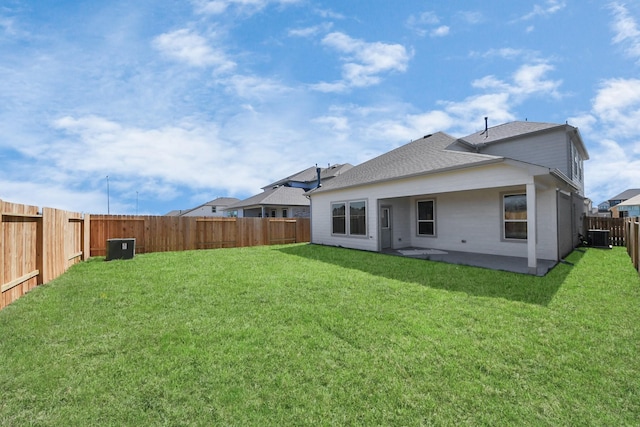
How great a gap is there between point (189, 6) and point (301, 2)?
117 inches

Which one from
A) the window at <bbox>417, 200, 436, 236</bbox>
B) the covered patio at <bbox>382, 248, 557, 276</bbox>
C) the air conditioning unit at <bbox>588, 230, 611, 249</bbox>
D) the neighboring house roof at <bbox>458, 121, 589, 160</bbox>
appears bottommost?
the covered patio at <bbox>382, 248, 557, 276</bbox>

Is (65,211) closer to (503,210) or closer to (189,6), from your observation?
(189,6)

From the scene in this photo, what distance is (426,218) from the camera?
11.8 metres

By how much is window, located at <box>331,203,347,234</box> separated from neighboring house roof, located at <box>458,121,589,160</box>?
6163 millimetres

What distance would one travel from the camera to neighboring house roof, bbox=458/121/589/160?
12.3 metres

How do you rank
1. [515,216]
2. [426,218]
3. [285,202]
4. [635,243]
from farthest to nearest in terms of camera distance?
[285,202], [426,218], [515,216], [635,243]

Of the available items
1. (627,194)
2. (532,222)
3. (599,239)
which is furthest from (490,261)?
(627,194)

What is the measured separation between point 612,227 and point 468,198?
847 cm

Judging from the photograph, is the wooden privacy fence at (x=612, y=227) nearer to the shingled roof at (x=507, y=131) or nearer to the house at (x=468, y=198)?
the house at (x=468, y=198)

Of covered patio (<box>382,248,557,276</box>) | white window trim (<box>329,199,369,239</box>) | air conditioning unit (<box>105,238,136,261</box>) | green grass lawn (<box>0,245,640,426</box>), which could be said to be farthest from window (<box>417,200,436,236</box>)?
air conditioning unit (<box>105,238,136,261</box>)

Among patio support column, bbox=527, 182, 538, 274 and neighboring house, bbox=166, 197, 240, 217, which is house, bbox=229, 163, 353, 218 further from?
patio support column, bbox=527, 182, 538, 274

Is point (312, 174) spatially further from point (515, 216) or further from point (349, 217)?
point (515, 216)

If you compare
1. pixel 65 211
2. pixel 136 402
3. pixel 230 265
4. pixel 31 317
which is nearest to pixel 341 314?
pixel 136 402

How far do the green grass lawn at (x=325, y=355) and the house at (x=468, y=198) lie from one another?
10.4ft
